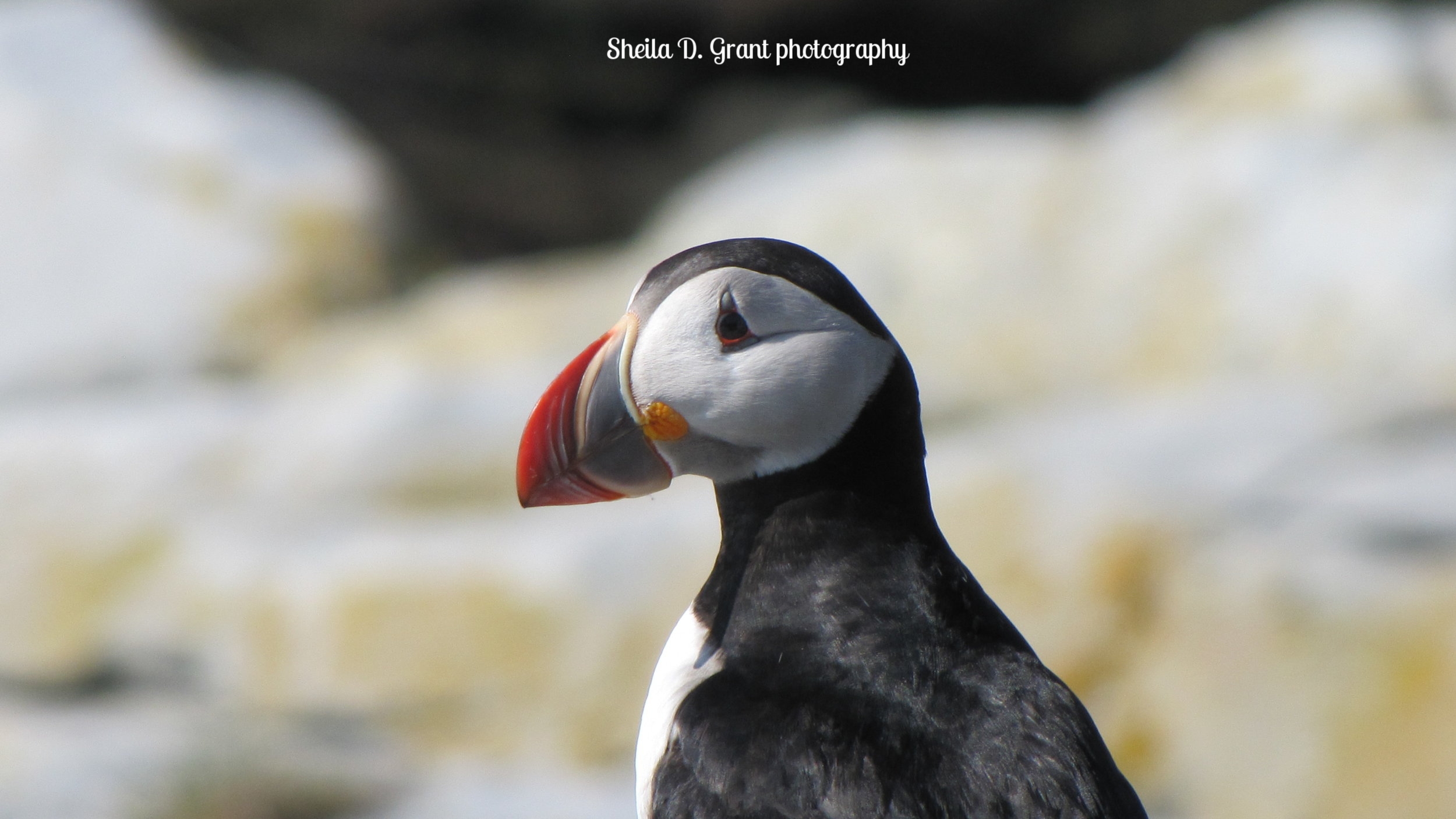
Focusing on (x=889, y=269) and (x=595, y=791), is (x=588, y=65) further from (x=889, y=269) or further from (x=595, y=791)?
(x=595, y=791)

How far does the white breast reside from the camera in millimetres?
1750

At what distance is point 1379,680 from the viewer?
136 inches

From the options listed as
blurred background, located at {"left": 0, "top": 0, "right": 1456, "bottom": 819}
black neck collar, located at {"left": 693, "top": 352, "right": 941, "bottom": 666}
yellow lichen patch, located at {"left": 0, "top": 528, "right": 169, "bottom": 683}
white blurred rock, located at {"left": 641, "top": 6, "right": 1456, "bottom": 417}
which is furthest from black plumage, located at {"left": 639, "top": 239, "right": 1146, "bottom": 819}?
yellow lichen patch, located at {"left": 0, "top": 528, "right": 169, "bottom": 683}

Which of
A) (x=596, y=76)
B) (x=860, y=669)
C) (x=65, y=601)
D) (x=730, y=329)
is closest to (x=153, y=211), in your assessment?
(x=65, y=601)

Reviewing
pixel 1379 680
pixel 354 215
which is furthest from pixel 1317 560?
pixel 354 215

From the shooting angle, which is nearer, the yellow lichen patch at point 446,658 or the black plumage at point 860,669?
the black plumage at point 860,669

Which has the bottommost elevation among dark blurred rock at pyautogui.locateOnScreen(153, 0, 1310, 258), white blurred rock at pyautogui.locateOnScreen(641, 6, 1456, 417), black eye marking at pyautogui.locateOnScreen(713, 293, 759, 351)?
black eye marking at pyautogui.locateOnScreen(713, 293, 759, 351)

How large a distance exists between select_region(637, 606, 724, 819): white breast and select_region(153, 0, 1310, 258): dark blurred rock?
606 cm

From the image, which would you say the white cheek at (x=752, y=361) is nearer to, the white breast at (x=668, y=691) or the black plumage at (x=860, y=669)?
the black plumage at (x=860, y=669)

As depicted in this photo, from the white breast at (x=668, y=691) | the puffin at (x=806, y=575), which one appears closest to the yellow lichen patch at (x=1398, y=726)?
the puffin at (x=806, y=575)

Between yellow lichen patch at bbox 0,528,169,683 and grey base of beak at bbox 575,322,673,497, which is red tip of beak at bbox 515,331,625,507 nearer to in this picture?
grey base of beak at bbox 575,322,673,497

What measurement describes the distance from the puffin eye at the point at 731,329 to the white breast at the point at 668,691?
41 centimetres

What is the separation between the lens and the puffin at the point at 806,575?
163 cm

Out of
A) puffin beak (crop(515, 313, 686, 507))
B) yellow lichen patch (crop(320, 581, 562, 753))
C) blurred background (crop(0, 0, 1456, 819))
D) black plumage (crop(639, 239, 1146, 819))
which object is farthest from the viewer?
yellow lichen patch (crop(320, 581, 562, 753))
